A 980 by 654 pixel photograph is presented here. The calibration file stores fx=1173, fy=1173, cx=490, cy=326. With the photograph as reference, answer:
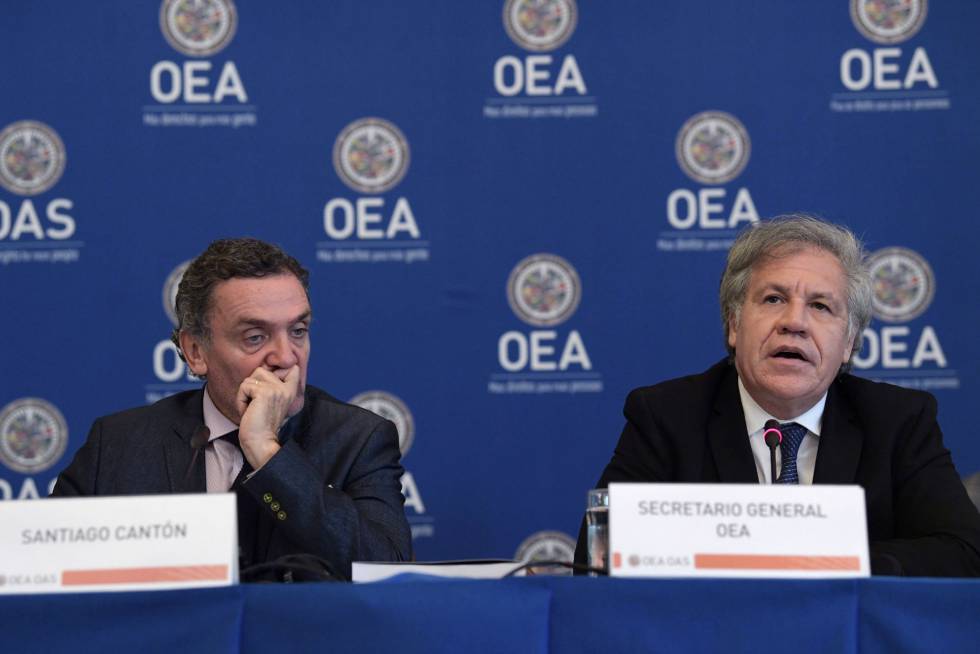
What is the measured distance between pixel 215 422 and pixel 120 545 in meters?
1.04

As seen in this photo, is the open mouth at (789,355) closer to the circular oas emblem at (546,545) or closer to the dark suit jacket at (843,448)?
the dark suit jacket at (843,448)

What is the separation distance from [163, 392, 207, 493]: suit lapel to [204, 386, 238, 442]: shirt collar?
0.02 m

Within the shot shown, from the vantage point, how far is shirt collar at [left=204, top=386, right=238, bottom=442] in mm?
2485

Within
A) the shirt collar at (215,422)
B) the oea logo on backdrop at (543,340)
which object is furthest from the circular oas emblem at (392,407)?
the shirt collar at (215,422)

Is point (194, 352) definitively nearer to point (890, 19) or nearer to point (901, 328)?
point (901, 328)

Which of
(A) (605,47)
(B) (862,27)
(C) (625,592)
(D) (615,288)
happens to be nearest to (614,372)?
(D) (615,288)

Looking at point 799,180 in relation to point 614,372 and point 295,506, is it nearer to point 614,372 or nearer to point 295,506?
point 614,372

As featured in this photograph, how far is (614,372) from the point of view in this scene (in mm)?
3414

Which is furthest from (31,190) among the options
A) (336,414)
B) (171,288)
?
(336,414)

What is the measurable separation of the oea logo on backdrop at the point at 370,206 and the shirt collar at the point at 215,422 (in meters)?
0.98

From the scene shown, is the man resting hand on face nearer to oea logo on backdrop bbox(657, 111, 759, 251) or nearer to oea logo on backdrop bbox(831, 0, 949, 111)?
oea logo on backdrop bbox(657, 111, 759, 251)

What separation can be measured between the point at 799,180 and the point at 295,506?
1927 mm

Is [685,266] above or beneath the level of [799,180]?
beneath

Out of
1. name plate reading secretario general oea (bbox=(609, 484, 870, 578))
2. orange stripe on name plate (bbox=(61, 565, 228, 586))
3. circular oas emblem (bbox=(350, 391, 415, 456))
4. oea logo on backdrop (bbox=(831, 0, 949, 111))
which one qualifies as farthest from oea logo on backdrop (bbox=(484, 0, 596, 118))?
orange stripe on name plate (bbox=(61, 565, 228, 586))
